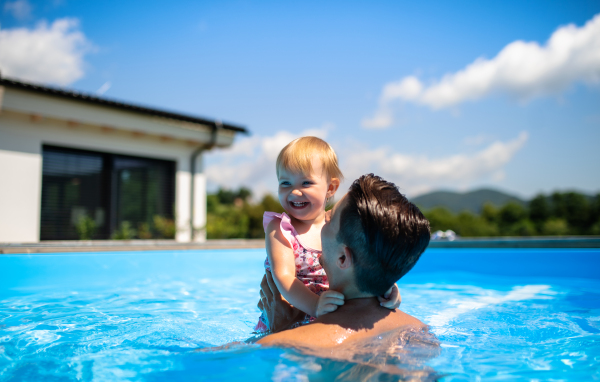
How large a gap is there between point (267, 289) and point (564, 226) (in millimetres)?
37531

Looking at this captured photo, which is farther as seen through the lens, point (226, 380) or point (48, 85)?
point (48, 85)

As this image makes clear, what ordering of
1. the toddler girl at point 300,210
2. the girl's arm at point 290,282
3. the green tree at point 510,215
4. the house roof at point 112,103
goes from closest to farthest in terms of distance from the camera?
the girl's arm at point 290,282 < the toddler girl at point 300,210 < the house roof at point 112,103 < the green tree at point 510,215

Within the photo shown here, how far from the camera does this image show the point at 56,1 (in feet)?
43.9

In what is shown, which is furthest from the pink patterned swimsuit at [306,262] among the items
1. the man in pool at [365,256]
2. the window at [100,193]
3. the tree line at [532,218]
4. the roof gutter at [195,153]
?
the tree line at [532,218]

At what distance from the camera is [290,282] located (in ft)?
6.37

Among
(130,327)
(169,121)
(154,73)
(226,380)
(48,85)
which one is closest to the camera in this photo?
(226,380)

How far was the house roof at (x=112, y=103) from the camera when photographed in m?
8.75

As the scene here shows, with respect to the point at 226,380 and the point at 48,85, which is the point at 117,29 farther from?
the point at 226,380

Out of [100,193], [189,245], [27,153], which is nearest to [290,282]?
[189,245]

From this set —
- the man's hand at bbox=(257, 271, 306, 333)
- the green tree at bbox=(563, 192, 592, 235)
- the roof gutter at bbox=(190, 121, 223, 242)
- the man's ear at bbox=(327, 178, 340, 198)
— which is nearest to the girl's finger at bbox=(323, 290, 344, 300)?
the man's hand at bbox=(257, 271, 306, 333)

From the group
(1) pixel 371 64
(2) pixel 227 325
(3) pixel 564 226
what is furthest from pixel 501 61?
(2) pixel 227 325

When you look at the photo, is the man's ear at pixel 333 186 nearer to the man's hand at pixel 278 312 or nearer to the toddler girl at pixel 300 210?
the toddler girl at pixel 300 210

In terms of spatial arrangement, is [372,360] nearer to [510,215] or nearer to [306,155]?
[306,155]

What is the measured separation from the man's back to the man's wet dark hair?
15 cm
